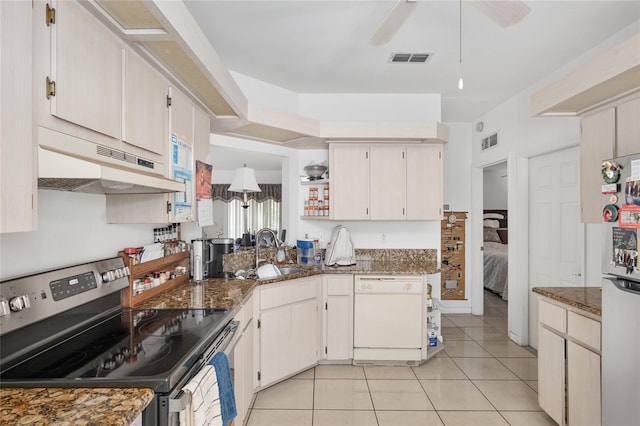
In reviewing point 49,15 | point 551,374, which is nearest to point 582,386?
point 551,374

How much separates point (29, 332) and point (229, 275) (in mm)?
1566

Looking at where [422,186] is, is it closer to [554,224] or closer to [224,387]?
[554,224]

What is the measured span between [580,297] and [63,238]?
9.53 feet

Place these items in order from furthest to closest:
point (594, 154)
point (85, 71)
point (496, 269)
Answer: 1. point (496, 269)
2. point (594, 154)
3. point (85, 71)

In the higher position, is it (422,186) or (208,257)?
(422,186)

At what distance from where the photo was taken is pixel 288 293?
2914 mm

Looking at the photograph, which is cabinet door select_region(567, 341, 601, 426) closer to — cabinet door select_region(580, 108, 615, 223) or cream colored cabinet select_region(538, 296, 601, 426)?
cream colored cabinet select_region(538, 296, 601, 426)

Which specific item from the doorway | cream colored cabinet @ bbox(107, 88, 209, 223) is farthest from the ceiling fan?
the doorway

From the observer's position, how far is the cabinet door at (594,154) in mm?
2137

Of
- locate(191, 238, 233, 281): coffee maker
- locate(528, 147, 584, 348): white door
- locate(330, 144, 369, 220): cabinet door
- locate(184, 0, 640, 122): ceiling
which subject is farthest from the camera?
locate(330, 144, 369, 220): cabinet door

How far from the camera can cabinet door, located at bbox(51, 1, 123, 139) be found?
3.68 ft

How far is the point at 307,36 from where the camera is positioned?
2.67 metres

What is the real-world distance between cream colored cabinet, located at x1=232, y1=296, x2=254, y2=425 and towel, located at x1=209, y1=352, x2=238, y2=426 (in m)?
0.38

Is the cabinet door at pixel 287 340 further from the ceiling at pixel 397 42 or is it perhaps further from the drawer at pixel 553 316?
the ceiling at pixel 397 42
